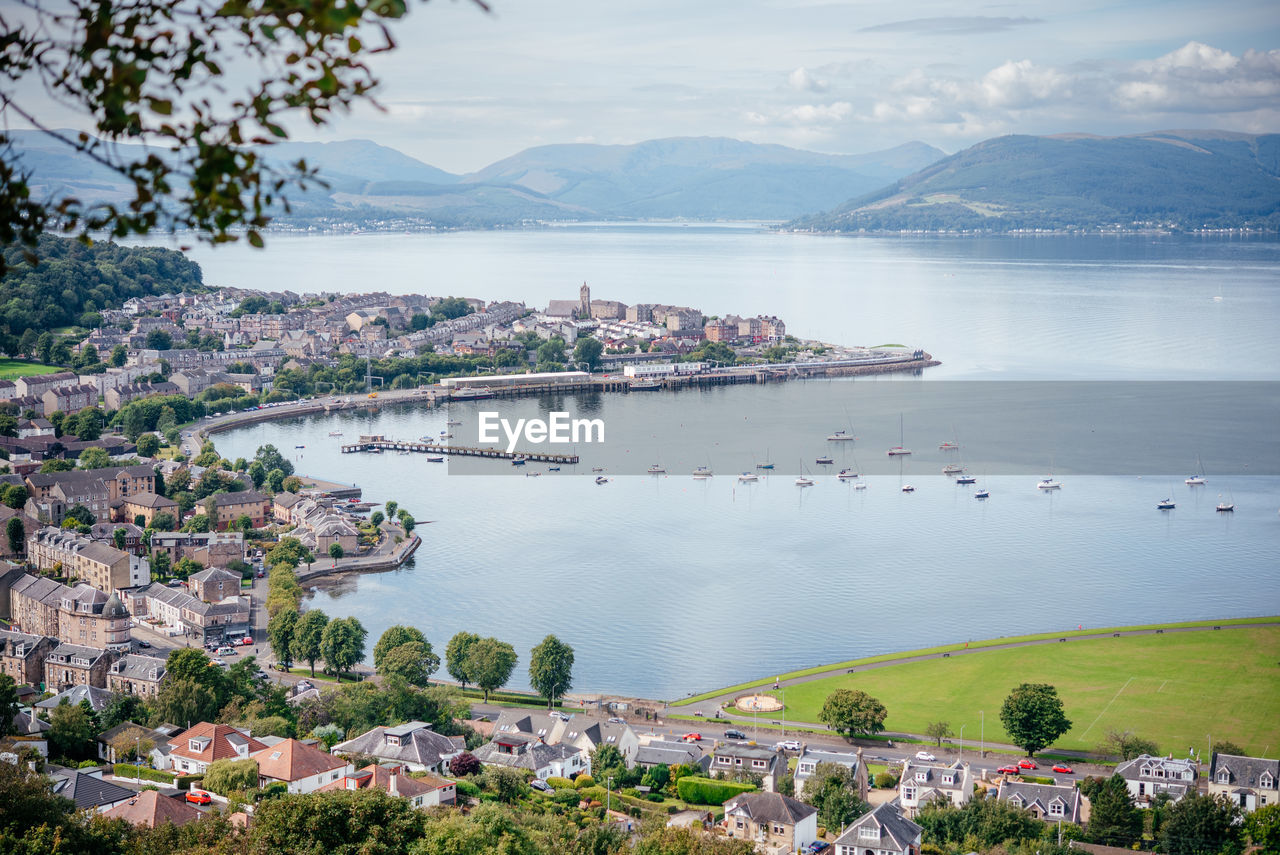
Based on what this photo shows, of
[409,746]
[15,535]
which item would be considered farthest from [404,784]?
[15,535]

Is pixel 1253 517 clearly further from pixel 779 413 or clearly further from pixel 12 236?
pixel 12 236

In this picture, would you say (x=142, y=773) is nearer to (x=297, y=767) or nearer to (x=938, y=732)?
(x=297, y=767)

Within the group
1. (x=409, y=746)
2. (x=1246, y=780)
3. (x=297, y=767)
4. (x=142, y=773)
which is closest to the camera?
(x=297, y=767)

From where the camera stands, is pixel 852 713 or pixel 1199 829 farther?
pixel 852 713

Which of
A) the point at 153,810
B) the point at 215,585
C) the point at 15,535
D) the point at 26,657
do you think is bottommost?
the point at 26,657

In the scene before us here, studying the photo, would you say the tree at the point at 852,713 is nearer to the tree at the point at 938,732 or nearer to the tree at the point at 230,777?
the tree at the point at 938,732

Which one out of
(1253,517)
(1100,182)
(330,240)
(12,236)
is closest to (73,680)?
(12,236)

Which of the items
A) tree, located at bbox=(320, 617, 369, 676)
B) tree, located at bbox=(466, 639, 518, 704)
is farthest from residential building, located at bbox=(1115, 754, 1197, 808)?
tree, located at bbox=(320, 617, 369, 676)
